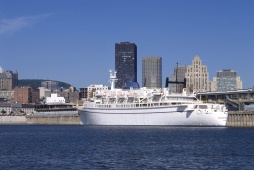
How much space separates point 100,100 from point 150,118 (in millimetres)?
22408

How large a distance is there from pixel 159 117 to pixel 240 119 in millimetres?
18598

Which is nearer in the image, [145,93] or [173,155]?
[173,155]

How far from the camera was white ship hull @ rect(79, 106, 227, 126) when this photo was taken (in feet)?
421

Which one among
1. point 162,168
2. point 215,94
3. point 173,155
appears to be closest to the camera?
point 162,168

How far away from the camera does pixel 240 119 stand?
138 metres

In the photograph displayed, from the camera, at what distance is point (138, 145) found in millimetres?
76062

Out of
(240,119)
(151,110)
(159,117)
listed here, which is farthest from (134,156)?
(240,119)

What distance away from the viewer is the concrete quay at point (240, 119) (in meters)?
134

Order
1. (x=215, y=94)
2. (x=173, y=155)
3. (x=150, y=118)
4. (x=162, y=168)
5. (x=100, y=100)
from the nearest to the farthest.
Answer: (x=162, y=168)
(x=173, y=155)
(x=150, y=118)
(x=100, y=100)
(x=215, y=94)

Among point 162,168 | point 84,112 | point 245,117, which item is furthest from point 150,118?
point 162,168

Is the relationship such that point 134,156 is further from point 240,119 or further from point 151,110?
point 240,119

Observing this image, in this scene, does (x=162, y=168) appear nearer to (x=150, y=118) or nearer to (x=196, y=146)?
(x=196, y=146)

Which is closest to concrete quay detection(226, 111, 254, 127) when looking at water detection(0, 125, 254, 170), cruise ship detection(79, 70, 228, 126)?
cruise ship detection(79, 70, 228, 126)

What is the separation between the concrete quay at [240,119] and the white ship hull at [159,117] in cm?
807
